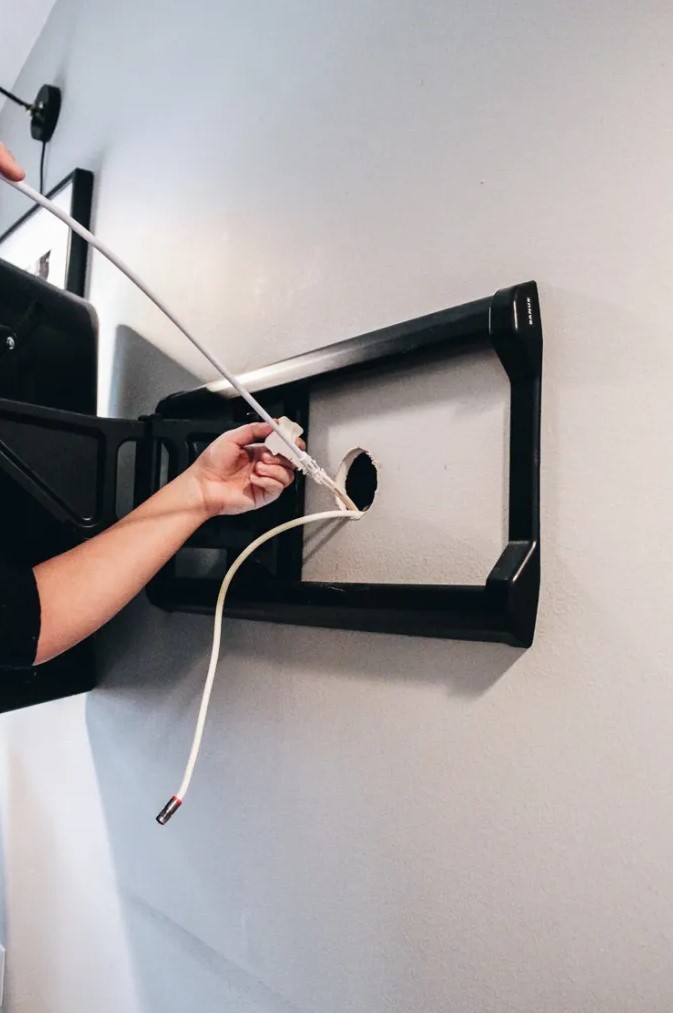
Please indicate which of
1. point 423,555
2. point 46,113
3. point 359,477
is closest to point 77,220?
point 46,113

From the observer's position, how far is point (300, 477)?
0.63m

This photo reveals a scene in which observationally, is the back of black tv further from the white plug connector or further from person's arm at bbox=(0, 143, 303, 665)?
the white plug connector

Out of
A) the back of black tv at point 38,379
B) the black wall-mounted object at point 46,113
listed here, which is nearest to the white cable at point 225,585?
the back of black tv at point 38,379

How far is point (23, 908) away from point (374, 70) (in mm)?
1328

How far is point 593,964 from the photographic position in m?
0.40

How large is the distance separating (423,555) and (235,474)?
0.21 metres

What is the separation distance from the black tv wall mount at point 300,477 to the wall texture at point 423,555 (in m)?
0.02

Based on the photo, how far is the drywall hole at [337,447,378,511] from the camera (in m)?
0.57

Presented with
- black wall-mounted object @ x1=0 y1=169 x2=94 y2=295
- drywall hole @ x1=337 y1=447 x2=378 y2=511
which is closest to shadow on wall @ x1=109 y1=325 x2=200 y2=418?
black wall-mounted object @ x1=0 y1=169 x2=94 y2=295

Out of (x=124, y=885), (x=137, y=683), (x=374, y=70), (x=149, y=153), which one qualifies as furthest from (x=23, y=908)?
(x=374, y=70)

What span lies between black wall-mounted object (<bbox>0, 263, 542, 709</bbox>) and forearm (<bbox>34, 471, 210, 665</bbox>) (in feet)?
0.18

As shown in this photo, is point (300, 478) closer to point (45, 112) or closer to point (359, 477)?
point (359, 477)

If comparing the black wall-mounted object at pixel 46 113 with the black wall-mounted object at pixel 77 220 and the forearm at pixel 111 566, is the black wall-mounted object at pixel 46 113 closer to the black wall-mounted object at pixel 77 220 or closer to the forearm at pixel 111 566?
the black wall-mounted object at pixel 77 220

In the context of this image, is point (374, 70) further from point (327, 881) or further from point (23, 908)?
point (23, 908)
